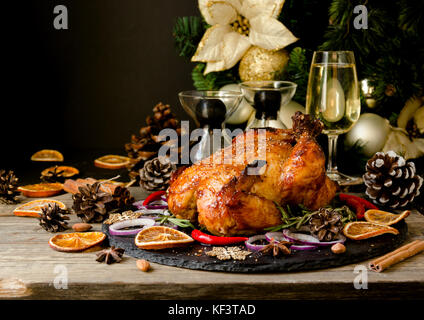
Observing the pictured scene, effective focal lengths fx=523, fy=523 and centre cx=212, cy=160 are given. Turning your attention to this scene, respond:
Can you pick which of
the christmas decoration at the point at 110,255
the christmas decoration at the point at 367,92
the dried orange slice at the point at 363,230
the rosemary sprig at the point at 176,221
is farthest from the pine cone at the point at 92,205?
the christmas decoration at the point at 367,92

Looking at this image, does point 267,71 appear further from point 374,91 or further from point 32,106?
point 32,106

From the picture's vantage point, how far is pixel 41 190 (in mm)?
1767

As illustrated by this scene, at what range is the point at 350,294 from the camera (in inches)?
42.5

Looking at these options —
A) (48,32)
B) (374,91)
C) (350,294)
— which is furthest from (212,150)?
(48,32)

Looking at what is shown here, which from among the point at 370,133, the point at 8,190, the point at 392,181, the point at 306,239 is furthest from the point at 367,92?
the point at 8,190

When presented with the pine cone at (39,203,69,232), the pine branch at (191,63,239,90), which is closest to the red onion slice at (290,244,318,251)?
the pine cone at (39,203,69,232)

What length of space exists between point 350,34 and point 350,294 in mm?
1132

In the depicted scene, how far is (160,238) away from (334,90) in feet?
2.70

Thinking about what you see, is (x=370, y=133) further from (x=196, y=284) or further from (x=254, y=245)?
(x=196, y=284)

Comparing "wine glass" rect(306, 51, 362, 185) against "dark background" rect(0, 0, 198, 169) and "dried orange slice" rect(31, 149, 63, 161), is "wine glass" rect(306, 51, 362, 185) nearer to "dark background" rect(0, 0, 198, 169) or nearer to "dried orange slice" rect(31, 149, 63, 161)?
"dark background" rect(0, 0, 198, 169)

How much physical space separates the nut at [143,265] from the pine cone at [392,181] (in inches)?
31.5

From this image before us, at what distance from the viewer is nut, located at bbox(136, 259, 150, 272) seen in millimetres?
1127

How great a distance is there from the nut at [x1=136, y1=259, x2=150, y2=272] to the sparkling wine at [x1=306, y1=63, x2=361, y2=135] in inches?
34.2

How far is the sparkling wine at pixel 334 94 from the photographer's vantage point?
67.2 inches
